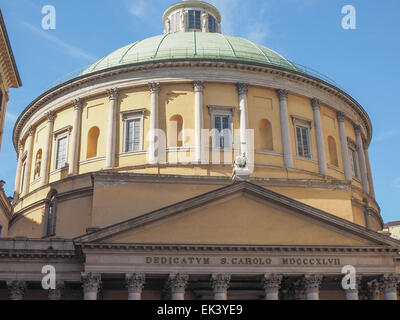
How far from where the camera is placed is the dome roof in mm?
39000

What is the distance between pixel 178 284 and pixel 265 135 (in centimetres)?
1380

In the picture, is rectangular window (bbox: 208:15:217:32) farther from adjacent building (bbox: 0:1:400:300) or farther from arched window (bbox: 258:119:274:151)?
arched window (bbox: 258:119:274:151)

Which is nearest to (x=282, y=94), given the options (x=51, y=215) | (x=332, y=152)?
(x=332, y=152)

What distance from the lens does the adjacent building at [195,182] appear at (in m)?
27.9

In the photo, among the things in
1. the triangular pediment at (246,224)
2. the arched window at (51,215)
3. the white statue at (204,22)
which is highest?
the white statue at (204,22)

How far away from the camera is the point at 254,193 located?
28891 millimetres

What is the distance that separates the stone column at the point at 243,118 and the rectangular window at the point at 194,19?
12414 millimetres

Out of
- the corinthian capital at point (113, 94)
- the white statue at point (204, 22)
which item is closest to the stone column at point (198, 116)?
the corinthian capital at point (113, 94)

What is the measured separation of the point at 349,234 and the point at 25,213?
2070 cm

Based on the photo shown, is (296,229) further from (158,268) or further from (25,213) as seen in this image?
(25,213)

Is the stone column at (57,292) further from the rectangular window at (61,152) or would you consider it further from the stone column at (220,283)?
the rectangular window at (61,152)

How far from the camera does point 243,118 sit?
36.9 meters

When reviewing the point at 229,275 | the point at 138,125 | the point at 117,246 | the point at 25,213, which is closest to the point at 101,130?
the point at 138,125

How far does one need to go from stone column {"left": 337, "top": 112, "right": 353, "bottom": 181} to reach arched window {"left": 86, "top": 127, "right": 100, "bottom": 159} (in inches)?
631
